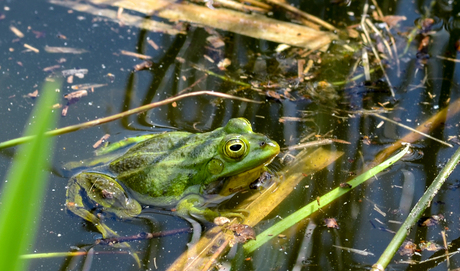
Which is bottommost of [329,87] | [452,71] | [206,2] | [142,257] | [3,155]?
[142,257]

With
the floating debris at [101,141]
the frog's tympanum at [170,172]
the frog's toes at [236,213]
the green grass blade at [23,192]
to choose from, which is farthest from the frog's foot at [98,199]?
the green grass blade at [23,192]

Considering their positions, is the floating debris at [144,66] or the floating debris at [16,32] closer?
the floating debris at [144,66]

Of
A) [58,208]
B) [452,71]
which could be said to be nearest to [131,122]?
[58,208]

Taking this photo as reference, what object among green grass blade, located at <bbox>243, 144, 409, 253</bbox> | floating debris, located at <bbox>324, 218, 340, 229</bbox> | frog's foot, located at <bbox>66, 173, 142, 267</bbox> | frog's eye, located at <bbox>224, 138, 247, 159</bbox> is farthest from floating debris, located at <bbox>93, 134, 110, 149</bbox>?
floating debris, located at <bbox>324, 218, 340, 229</bbox>

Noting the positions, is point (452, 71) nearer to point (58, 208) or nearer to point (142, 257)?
point (142, 257)

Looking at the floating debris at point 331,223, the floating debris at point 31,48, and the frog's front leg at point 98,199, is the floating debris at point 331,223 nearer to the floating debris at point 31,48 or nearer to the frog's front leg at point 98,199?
the frog's front leg at point 98,199

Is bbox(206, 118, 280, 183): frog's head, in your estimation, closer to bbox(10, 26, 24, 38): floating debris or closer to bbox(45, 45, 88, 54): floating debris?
bbox(45, 45, 88, 54): floating debris
